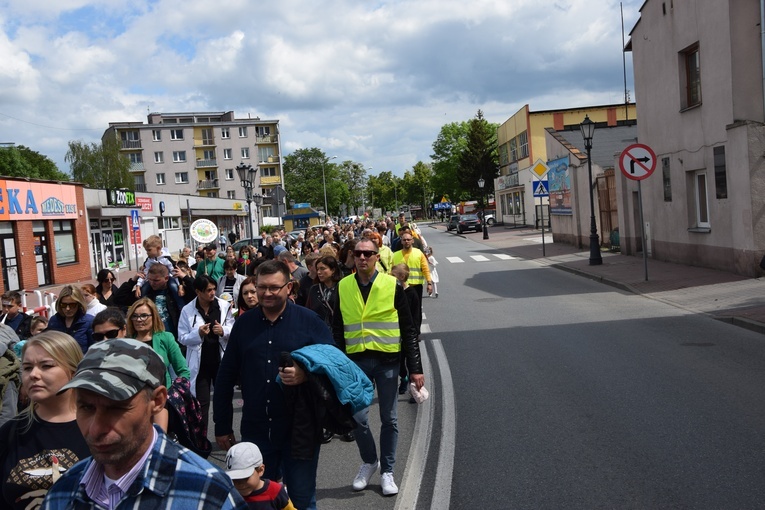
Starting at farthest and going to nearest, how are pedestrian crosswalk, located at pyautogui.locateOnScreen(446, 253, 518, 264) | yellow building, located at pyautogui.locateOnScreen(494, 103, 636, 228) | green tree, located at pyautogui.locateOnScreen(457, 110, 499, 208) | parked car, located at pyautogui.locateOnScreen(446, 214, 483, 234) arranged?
green tree, located at pyautogui.locateOnScreen(457, 110, 499, 208) → yellow building, located at pyautogui.locateOnScreen(494, 103, 636, 228) → parked car, located at pyautogui.locateOnScreen(446, 214, 483, 234) → pedestrian crosswalk, located at pyautogui.locateOnScreen(446, 253, 518, 264)

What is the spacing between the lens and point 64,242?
34.1 m

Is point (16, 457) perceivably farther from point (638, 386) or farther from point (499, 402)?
point (638, 386)

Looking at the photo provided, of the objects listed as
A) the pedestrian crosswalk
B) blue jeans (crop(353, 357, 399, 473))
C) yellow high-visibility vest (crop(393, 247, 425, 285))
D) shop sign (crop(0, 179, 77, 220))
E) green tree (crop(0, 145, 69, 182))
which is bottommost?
the pedestrian crosswalk

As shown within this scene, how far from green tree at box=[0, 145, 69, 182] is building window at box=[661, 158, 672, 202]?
6045 centimetres

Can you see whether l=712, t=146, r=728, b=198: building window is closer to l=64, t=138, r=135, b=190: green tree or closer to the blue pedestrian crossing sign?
the blue pedestrian crossing sign

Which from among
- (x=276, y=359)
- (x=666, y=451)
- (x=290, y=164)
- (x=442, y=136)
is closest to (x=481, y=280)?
(x=666, y=451)

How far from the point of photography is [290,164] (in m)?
131

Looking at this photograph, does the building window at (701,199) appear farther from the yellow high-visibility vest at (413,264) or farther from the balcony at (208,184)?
the balcony at (208,184)

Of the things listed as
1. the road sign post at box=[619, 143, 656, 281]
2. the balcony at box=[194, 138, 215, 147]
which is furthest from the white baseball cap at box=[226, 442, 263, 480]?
the balcony at box=[194, 138, 215, 147]

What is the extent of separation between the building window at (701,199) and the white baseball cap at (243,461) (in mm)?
18602

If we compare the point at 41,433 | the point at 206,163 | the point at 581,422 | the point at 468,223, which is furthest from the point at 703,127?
the point at 206,163

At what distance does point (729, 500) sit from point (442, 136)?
105 meters

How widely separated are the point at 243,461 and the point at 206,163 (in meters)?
95.0

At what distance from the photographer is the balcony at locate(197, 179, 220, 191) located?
94438 mm
